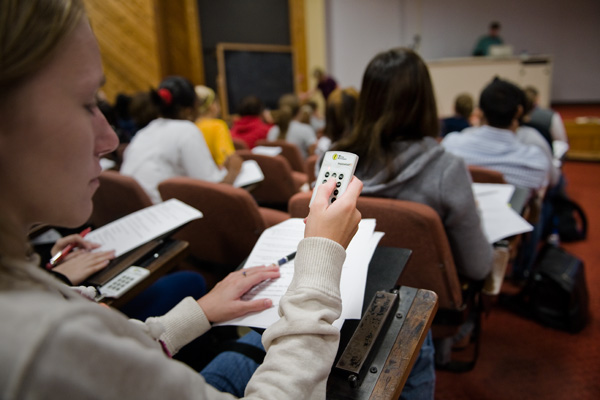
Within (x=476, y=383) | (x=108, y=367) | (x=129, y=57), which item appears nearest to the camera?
(x=108, y=367)

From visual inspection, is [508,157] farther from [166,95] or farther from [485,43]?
[485,43]

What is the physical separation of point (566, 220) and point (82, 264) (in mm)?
A: 2983

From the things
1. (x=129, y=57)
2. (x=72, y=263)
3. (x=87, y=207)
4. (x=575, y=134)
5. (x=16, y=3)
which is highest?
(x=129, y=57)

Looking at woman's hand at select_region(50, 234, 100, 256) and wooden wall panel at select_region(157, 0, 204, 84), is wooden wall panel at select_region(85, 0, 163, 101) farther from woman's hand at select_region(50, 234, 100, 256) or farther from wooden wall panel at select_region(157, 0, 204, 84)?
woman's hand at select_region(50, 234, 100, 256)

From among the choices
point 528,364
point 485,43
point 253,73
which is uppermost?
point 485,43

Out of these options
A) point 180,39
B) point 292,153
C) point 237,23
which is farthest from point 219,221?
point 237,23

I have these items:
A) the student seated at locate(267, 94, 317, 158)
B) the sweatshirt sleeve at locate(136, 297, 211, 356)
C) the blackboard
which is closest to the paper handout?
the sweatshirt sleeve at locate(136, 297, 211, 356)

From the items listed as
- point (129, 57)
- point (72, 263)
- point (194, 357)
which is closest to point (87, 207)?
point (72, 263)

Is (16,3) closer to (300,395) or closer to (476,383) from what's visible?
(300,395)

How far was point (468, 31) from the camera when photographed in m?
8.16

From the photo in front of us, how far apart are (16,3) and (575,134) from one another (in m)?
6.09

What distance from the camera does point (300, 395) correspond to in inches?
19.2

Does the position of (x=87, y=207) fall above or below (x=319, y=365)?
above

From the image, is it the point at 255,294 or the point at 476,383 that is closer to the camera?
the point at 255,294
